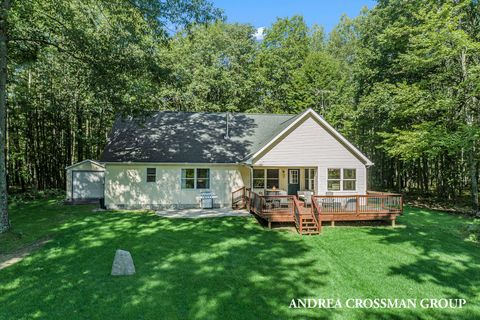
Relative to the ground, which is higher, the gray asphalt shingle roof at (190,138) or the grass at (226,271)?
the gray asphalt shingle roof at (190,138)

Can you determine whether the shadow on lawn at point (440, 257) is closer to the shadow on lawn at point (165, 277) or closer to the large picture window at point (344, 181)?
the shadow on lawn at point (165, 277)

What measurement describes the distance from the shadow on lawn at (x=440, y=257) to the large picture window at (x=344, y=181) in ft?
8.96

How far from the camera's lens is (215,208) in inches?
627

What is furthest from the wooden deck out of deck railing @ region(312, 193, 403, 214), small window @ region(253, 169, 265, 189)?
small window @ region(253, 169, 265, 189)

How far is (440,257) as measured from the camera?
848 cm

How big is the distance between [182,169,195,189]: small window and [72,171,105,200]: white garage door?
5564mm

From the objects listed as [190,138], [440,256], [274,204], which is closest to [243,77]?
[190,138]

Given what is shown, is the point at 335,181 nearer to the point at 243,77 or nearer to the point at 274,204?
the point at 274,204

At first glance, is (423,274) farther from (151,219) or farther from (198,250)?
(151,219)

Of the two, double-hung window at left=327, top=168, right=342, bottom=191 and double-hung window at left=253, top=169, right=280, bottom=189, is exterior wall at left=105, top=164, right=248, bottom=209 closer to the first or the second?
double-hung window at left=253, top=169, right=280, bottom=189

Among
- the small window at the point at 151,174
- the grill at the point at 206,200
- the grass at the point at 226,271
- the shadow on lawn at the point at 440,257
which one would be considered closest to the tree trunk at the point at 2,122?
the grass at the point at 226,271

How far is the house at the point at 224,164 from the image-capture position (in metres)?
14.8

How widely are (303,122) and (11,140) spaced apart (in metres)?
23.1

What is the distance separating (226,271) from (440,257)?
20.2 feet
